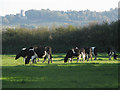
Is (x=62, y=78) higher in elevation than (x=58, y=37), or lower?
lower

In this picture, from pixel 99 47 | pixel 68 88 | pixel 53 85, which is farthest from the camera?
pixel 99 47

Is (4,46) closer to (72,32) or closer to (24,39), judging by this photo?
(24,39)

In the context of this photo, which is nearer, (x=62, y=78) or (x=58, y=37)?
(x=62, y=78)

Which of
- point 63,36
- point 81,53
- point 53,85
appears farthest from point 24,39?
point 53,85

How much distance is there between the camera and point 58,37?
218ft

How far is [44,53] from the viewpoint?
89.4 feet

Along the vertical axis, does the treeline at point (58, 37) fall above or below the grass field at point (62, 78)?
above

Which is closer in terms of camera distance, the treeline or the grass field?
the grass field

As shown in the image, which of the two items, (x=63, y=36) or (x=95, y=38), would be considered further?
(x=63, y=36)

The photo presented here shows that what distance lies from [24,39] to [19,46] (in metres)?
2.95

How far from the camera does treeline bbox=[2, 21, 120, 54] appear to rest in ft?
202

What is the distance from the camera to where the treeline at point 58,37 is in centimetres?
6170

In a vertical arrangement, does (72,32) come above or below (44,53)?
above

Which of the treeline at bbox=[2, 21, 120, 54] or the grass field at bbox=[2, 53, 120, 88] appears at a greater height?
the treeline at bbox=[2, 21, 120, 54]
